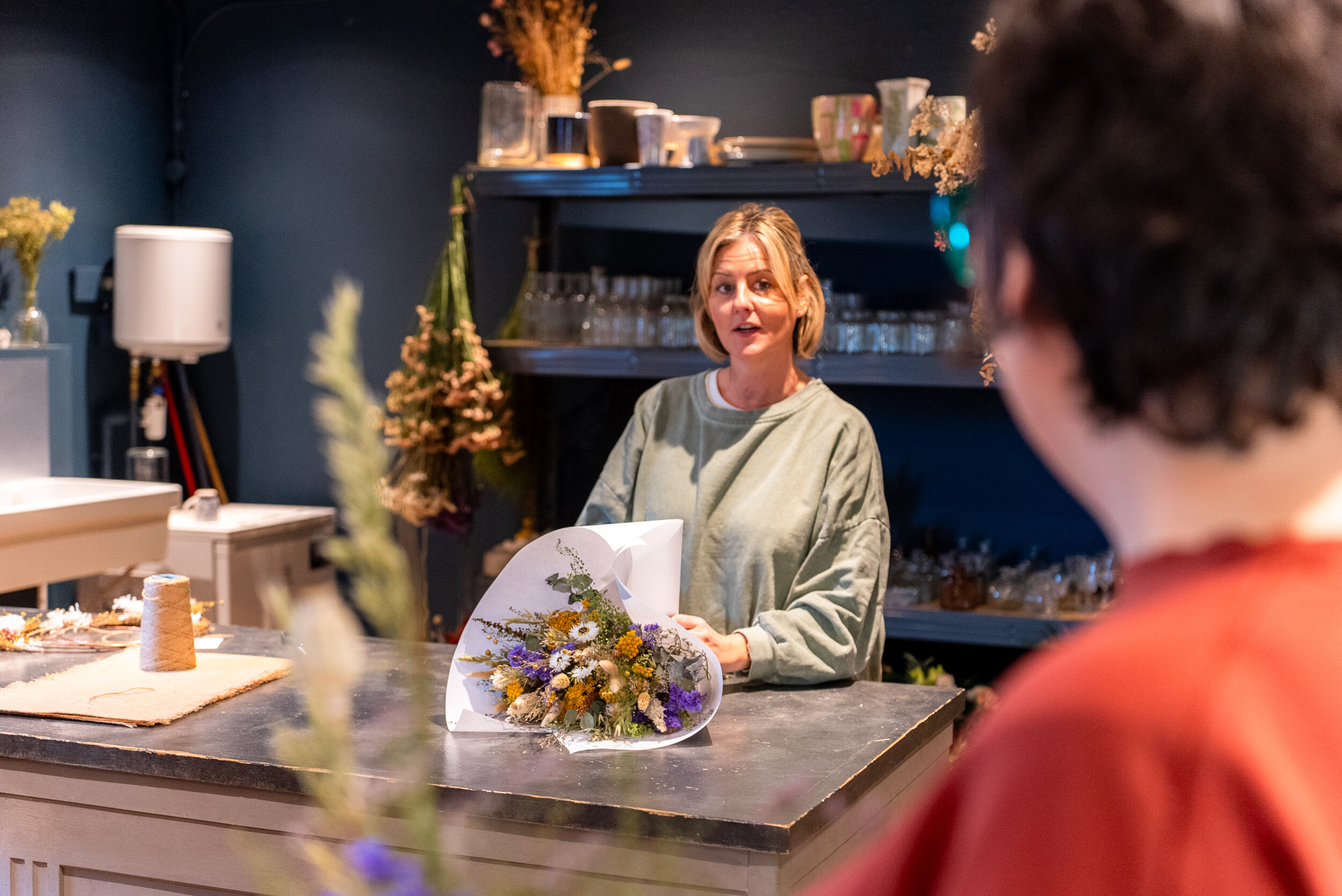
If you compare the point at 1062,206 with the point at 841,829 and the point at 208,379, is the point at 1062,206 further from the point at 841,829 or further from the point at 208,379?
the point at 208,379

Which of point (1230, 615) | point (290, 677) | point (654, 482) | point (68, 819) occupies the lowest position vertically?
point (68, 819)

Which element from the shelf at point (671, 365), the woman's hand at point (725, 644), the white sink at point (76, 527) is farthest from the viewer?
the shelf at point (671, 365)

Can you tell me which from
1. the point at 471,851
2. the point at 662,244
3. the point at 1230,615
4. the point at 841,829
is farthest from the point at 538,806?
the point at 662,244

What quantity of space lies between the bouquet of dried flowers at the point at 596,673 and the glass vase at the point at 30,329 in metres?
2.84

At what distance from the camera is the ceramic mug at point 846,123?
3.54 m

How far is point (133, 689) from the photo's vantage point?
2020mm

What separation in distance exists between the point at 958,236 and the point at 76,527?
2.51 meters

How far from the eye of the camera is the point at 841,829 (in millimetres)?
1684

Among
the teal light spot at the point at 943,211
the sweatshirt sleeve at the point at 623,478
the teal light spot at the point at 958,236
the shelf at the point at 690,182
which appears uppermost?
the shelf at the point at 690,182

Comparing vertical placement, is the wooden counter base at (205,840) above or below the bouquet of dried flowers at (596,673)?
below

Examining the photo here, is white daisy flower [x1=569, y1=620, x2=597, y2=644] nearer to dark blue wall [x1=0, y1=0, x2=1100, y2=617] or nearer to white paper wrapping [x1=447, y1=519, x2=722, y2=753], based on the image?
white paper wrapping [x1=447, y1=519, x2=722, y2=753]

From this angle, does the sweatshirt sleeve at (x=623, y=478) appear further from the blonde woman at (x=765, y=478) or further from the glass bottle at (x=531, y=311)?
the glass bottle at (x=531, y=311)

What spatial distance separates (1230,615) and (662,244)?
391 cm

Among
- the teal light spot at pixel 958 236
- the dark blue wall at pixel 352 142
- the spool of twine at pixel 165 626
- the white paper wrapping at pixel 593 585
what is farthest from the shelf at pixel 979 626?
the spool of twine at pixel 165 626
